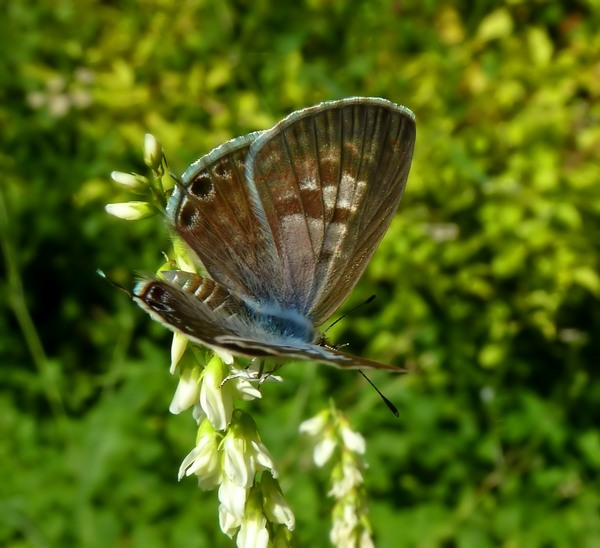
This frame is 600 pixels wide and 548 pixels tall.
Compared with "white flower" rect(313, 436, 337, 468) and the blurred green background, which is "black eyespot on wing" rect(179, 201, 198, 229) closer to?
"white flower" rect(313, 436, 337, 468)

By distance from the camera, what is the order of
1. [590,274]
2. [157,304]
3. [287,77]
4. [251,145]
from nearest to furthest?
[157,304]
[251,145]
[590,274]
[287,77]

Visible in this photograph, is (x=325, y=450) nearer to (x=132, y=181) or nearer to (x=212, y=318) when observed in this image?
(x=212, y=318)

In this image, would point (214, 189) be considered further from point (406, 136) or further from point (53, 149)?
point (53, 149)

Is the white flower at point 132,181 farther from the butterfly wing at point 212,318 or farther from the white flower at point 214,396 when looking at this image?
the white flower at point 214,396

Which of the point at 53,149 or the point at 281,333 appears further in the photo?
the point at 53,149

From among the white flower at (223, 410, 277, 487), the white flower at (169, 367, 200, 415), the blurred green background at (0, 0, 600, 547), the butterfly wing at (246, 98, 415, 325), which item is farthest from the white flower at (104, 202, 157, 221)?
the blurred green background at (0, 0, 600, 547)

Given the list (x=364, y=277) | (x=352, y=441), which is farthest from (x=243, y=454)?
(x=364, y=277)

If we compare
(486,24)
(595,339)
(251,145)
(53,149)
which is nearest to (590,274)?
(595,339)
